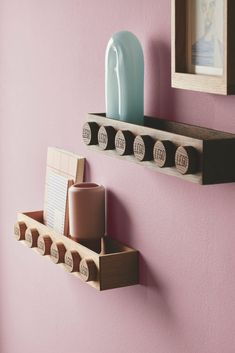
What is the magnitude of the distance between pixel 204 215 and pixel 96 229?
42 cm

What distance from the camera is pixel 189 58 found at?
1465 mm

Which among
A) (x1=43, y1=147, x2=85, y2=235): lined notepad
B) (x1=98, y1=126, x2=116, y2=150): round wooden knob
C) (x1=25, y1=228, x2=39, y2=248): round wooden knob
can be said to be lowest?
(x1=25, y1=228, x2=39, y2=248): round wooden knob

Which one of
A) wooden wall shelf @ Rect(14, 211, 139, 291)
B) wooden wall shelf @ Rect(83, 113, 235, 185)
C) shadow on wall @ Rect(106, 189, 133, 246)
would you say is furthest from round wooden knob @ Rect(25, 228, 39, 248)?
wooden wall shelf @ Rect(83, 113, 235, 185)

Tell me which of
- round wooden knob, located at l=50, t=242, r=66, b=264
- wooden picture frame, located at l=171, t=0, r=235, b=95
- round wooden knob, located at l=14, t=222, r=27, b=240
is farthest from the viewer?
round wooden knob, located at l=14, t=222, r=27, b=240

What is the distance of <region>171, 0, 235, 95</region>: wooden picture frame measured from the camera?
51.8 inches

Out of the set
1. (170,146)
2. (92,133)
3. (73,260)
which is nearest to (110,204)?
(73,260)

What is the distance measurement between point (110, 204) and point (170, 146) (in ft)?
1.60

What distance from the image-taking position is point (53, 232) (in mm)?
2006

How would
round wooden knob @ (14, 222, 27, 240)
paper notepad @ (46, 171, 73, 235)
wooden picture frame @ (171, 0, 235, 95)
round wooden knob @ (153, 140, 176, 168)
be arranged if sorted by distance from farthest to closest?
1. round wooden knob @ (14, 222, 27, 240)
2. paper notepad @ (46, 171, 73, 235)
3. round wooden knob @ (153, 140, 176, 168)
4. wooden picture frame @ (171, 0, 235, 95)

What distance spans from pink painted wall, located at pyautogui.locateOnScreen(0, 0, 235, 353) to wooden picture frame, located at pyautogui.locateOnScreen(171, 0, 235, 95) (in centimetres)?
6

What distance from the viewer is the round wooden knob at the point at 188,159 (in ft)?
4.46

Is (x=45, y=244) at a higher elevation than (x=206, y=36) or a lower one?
lower

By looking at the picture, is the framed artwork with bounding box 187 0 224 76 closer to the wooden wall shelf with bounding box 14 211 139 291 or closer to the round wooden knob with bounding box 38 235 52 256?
the wooden wall shelf with bounding box 14 211 139 291

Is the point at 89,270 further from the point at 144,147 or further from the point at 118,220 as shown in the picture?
the point at 144,147
